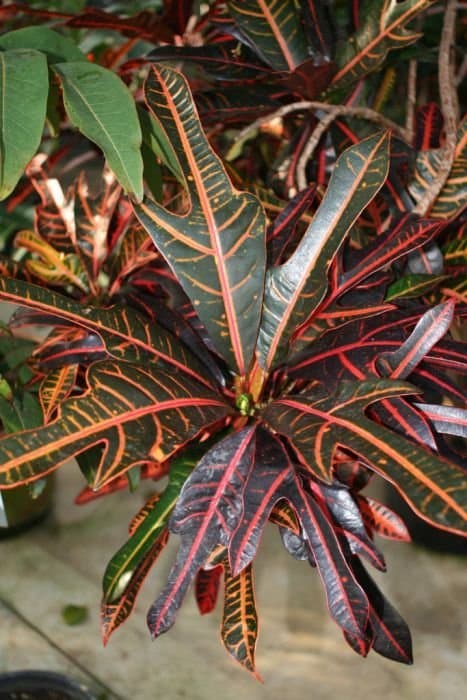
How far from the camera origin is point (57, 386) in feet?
2.77

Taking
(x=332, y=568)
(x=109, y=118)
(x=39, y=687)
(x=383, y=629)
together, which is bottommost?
(x=39, y=687)

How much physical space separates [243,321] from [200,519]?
192mm

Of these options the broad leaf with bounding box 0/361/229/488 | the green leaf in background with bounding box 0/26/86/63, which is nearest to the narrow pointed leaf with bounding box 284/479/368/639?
the broad leaf with bounding box 0/361/229/488

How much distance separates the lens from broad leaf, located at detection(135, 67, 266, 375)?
729mm

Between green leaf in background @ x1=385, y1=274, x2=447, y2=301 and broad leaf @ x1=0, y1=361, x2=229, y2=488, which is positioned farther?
green leaf in background @ x1=385, y1=274, x2=447, y2=301

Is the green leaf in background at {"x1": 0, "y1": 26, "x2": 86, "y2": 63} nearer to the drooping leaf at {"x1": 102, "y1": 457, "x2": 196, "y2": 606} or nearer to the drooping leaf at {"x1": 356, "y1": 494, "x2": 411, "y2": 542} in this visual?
the drooping leaf at {"x1": 102, "y1": 457, "x2": 196, "y2": 606}

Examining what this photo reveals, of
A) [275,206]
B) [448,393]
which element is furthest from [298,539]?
[275,206]

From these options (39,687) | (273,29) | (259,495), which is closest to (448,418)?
(259,495)

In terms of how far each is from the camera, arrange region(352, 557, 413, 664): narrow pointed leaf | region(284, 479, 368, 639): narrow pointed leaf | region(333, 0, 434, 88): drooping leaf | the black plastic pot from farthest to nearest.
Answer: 1. the black plastic pot
2. region(333, 0, 434, 88): drooping leaf
3. region(352, 557, 413, 664): narrow pointed leaf
4. region(284, 479, 368, 639): narrow pointed leaf

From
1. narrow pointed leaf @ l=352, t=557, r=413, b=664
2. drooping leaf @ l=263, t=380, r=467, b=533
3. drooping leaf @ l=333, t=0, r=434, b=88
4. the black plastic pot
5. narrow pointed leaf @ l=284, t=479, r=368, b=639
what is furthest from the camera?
the black plastic pot

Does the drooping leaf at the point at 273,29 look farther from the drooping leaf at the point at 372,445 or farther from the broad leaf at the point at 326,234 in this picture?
the drooping leaf at the point at 372,445

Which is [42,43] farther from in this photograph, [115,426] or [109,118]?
[115,426]

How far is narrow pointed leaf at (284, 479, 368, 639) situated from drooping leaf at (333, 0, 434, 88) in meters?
0.54

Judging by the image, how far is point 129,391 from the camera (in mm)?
684
